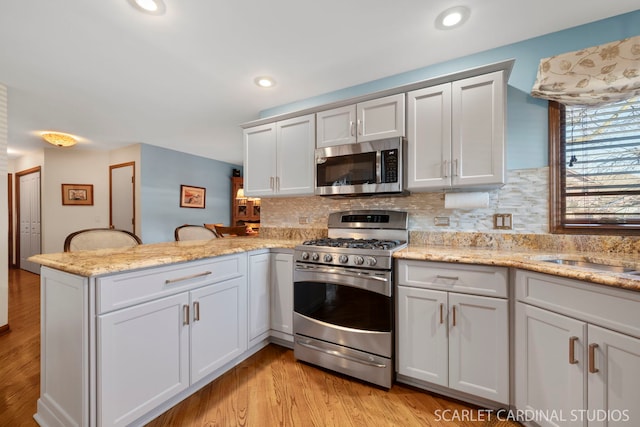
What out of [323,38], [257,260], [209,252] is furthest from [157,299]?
[323,38]

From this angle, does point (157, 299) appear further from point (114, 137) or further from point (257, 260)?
point (114, 137)

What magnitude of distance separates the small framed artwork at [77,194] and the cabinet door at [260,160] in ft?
14.3

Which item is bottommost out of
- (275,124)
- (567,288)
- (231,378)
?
(231,378)

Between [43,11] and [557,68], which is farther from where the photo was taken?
[557,68]

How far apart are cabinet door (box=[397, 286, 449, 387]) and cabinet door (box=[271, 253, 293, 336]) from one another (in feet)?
2.95

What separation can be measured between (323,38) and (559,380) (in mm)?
2392

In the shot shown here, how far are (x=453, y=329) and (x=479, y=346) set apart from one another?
0.50 ft

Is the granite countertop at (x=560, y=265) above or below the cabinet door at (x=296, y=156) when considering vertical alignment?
below

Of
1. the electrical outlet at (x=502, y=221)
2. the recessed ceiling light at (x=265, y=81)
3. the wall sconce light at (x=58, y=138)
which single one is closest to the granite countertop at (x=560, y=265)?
Answer: the electrical outlet at (x=502, y=221)

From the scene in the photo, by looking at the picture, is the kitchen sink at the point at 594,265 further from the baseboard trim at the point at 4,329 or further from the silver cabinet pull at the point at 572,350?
the baseboard trim at the point at 4,329

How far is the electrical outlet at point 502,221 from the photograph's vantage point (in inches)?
75.5

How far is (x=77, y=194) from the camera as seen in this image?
16.4ft

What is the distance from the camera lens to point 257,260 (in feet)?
7.00

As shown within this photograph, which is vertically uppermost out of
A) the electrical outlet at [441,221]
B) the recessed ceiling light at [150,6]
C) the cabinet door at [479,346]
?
the recessed ceiling light at [150,6]
